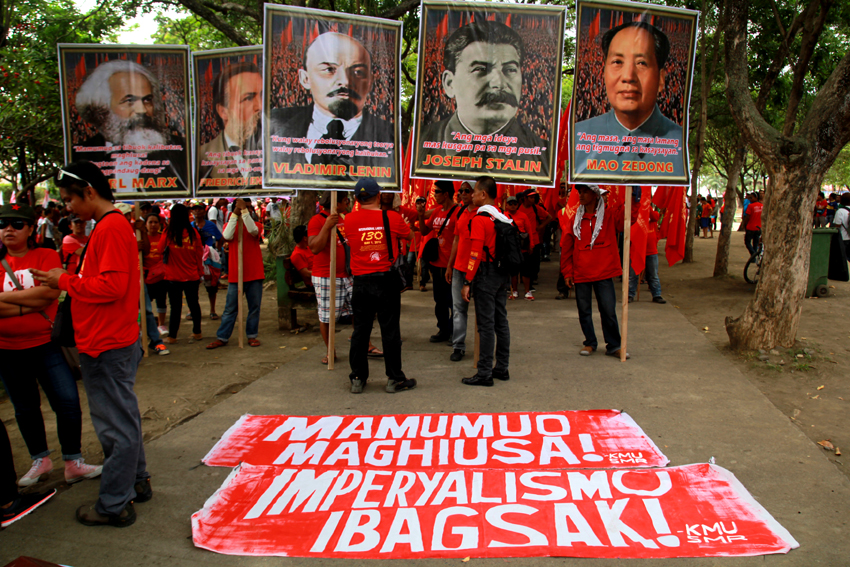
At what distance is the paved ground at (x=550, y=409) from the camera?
329 cm

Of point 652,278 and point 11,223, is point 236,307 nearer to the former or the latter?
point 11,223

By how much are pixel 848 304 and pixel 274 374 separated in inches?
349

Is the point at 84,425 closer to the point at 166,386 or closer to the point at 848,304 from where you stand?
the point at 166,386

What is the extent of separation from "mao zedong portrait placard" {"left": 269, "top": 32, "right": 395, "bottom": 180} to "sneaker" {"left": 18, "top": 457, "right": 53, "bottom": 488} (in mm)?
3239

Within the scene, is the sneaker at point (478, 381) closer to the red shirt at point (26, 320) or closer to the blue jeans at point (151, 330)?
the red shirt at point (26, 320)

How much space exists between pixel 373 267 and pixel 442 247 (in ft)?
7.01

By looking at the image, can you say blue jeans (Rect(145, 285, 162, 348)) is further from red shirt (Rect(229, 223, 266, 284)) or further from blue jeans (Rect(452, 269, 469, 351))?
blue jeans (Rect(452, 269, 469, 351))

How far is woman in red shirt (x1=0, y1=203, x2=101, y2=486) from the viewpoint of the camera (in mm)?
3771

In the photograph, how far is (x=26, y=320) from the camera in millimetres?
3844

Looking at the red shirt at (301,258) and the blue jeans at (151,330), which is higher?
the red shirt at (301,258)

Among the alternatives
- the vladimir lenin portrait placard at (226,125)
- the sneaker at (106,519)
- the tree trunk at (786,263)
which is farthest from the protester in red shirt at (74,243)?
the tree trunk at (786,263)

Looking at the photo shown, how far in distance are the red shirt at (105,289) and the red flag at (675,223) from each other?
285 inches

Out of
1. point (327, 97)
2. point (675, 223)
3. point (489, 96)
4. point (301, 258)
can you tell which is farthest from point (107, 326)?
point (675, 223)

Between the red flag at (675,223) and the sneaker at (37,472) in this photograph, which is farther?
the red flag at (675,223)
